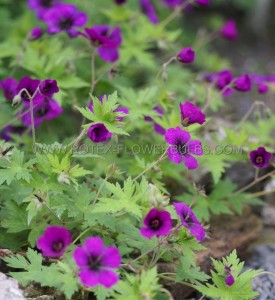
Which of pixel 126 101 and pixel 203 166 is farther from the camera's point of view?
pixel 203 166

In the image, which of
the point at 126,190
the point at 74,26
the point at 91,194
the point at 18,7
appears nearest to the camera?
the point at 126,190

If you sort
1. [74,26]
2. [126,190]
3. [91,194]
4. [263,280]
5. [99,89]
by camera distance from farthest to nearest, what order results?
[99,89]
[74,26]
[263,280]
[91,194]
[126,190]

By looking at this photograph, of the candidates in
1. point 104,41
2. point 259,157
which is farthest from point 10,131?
point 259,157

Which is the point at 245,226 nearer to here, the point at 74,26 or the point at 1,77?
the point at 74,26

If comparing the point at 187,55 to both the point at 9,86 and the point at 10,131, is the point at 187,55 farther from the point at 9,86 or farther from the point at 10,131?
the point at 10,131

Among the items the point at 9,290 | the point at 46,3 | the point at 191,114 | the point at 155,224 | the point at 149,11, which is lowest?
the point at 149,11

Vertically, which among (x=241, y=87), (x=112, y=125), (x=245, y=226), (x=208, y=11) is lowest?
(x=208, y=11)

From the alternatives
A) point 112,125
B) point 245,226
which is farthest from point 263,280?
point 112,125
